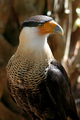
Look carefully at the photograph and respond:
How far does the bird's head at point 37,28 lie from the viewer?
1.43 metres

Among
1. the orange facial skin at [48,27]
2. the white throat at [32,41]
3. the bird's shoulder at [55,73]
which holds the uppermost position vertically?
the orange facial skin at [48,27]

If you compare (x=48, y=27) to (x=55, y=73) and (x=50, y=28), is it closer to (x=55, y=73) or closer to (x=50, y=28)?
(x=50, y=28)

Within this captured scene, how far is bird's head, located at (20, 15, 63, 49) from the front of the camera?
4.70ft

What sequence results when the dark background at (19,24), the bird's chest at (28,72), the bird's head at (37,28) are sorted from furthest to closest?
the dark background at (19,24), the bird's chest at (28,72), the bird's head at (37,28)

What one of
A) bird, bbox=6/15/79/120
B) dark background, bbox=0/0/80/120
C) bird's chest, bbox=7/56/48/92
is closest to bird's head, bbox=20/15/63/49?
bird, bbox=6/15/79/120

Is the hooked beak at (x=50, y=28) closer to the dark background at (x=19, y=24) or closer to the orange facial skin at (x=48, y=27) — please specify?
the orange facial skin at (x=48, y=27)

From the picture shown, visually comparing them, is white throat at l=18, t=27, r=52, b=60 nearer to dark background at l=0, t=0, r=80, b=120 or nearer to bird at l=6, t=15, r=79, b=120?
bird at l=6, t=15, r=79, b=120

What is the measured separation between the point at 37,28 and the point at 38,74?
323 millimetres

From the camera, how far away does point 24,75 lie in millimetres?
1540

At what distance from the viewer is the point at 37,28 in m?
1.45

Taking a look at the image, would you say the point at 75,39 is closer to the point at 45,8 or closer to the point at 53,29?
the point at 45,8

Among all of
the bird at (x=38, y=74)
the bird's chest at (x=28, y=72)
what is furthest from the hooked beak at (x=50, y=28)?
the bird's chest at (x=28, y=72)

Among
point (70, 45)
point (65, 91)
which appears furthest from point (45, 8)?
point (65, 91)

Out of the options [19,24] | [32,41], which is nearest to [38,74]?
[32,41]
